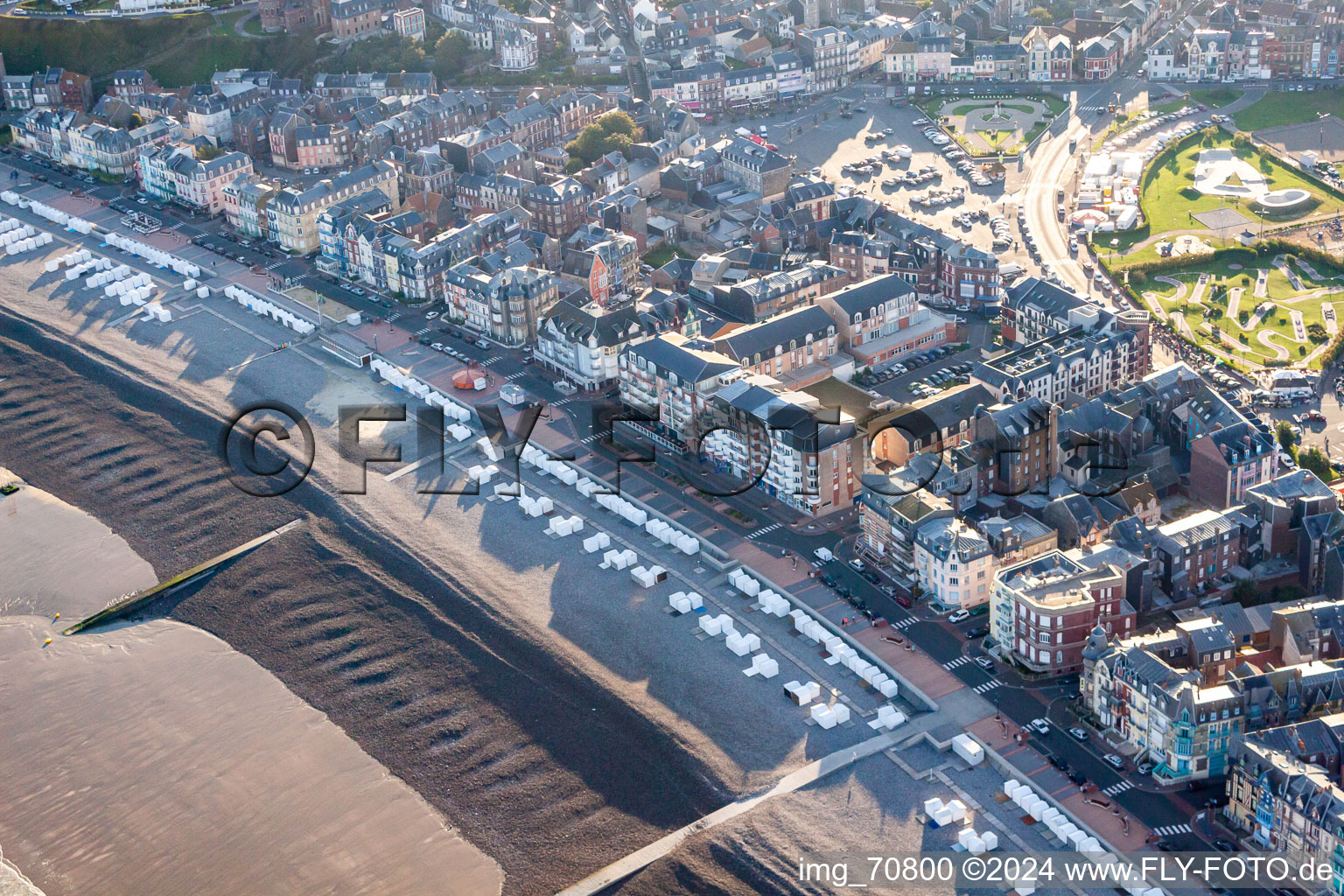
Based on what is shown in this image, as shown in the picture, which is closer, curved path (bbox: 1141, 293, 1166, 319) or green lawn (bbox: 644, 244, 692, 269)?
curved path (bbox: 1141, 293, 1166, 319)

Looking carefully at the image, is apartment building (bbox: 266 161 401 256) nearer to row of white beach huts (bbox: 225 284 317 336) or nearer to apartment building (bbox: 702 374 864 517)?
row of white beach huts (bbox: 225 284 317 336)

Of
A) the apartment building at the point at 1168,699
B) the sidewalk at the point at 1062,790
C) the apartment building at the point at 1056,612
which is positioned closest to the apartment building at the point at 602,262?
the apartment building at the point at 1056,612

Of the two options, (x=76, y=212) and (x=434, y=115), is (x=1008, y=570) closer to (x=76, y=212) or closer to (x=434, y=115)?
(x=434, y=115)

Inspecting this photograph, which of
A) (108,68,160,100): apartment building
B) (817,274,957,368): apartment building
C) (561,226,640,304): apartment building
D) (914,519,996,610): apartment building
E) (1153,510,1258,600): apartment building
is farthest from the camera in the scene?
(108,68,160,100): apartment building

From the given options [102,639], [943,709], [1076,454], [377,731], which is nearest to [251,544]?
[102,639]

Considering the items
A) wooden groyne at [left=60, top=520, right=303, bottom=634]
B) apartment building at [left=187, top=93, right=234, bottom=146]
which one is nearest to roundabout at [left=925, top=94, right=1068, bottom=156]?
apartment building at [left=187, top=93, right=234, bottom=146]

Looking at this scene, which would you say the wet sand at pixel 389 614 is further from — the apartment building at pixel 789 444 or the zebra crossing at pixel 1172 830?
the zebra crossing at pixel 1172 830
